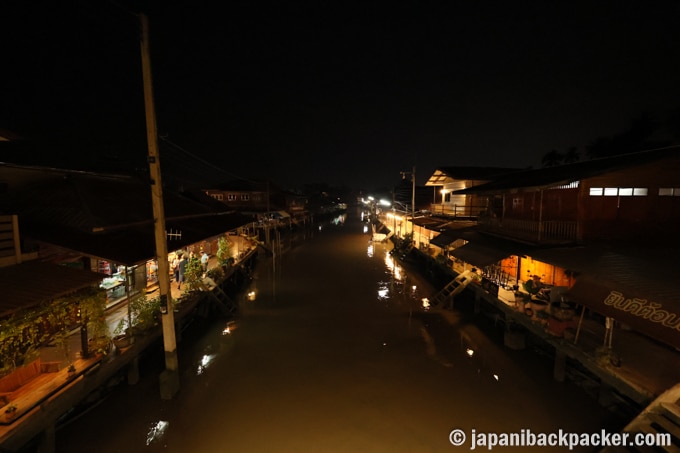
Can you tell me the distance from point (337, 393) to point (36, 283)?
8781mm

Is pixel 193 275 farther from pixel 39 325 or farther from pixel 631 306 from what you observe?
pixel 631 306

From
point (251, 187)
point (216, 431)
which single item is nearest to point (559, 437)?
point (216, 431)

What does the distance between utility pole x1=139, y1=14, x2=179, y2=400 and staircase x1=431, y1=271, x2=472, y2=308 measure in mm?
14481

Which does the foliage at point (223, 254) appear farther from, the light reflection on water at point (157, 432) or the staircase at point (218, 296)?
the light reflection on water at point (157, 432)

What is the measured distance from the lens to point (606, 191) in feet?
44.5

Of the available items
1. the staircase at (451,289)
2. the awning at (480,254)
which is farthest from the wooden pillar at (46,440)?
the staircase at (451,289)

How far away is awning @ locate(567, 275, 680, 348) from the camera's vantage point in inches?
275

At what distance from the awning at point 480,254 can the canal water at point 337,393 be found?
136 inches

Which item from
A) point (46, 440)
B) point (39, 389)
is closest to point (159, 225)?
point (39, 389)

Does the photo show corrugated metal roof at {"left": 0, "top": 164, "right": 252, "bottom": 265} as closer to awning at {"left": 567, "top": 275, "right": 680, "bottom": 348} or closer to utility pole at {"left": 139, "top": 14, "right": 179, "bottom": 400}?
utility pole at {"left": 139, "top": 14, "right": 179, "bottom": 400}

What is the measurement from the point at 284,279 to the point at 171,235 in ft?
44.7

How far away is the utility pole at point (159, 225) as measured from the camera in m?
8.44

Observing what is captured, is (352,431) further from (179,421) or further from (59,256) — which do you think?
(59,256)

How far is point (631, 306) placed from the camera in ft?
26.3
